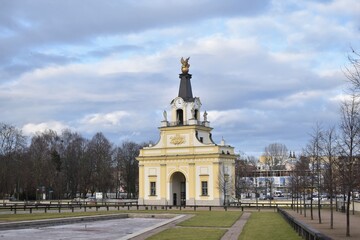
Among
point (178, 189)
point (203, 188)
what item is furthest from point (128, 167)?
point (203, 188)

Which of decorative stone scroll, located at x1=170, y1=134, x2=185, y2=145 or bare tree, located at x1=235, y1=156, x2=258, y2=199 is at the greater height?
decorative stone scroll, located at x1=170, y1=134, x2=185, y2=145

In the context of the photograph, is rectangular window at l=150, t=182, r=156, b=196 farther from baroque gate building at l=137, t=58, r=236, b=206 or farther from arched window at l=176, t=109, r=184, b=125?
arched window at l=176, t=109, r=184, b=125

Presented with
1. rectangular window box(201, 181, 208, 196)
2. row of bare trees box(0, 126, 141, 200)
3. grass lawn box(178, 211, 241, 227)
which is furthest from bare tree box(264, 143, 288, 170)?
grass lawn box(178, 211, 241, 227)

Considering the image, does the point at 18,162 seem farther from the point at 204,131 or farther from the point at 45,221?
the point at 45,221

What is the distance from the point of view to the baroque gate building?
79.3 m

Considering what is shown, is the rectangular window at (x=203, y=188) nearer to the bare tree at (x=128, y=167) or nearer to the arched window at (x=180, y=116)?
the arched window at (x=180, y=116)

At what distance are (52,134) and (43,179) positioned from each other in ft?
59.1

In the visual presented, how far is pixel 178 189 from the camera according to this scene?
8550cm

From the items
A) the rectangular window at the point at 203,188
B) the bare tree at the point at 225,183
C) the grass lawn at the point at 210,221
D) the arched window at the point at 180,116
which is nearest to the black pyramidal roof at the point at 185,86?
the arched window at the point at 180,116

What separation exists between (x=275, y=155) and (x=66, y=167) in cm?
5963

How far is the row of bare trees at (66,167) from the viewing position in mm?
101438

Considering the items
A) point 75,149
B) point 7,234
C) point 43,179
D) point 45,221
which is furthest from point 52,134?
point 7,234

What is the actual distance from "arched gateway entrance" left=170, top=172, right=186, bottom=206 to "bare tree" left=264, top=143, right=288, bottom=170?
2580 inches

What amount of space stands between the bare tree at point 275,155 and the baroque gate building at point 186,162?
65.8 meters
